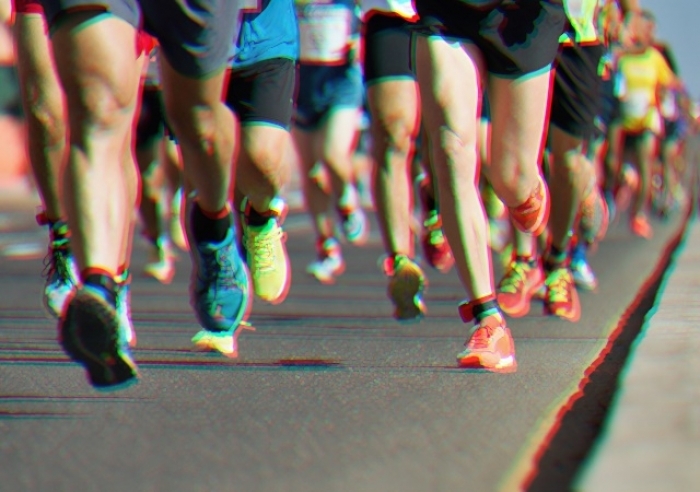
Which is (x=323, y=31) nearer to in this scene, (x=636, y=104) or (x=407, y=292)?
(x=407, y=292)

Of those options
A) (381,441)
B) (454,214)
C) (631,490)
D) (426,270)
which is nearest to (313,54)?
(426,270)

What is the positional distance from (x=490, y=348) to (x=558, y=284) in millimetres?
2162

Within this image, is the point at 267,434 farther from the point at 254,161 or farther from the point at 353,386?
the point at 254,161

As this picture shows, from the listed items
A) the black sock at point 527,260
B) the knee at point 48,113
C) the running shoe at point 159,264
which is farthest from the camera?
the running shoe at point 159,264

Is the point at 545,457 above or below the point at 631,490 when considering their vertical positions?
below

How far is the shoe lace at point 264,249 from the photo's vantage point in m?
6.05

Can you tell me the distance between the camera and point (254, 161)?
580 cm

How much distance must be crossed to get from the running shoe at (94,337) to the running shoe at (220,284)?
4.03 feet

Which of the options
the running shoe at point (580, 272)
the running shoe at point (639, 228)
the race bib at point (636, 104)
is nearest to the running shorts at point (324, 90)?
the running shoe at point (580, 272)

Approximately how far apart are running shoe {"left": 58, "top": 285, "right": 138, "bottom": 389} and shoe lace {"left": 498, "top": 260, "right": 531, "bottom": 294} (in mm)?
3132

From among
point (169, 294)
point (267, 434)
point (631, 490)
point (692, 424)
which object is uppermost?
point (631, 490)

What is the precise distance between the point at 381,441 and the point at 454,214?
1.51 m

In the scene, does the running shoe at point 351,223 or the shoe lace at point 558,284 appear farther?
the running shoe at point 351,223

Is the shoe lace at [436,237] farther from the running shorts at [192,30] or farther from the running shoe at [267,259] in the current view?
the running shorts at [192,30]
